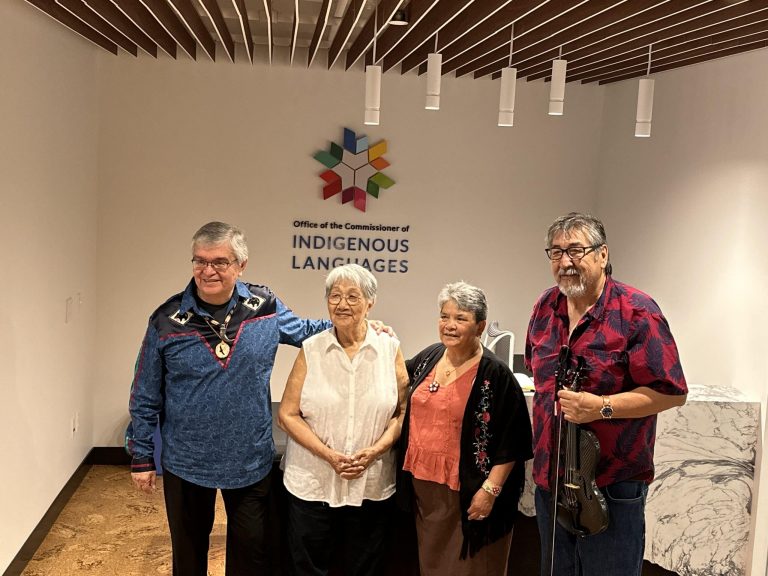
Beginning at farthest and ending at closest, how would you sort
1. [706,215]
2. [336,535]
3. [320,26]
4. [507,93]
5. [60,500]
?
1. [60,500]
2. [706,215]
3. [320,26]
4. [507,93]
5. [336,535]

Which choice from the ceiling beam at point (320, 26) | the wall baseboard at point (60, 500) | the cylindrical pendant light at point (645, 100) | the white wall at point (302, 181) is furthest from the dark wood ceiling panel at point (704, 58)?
the wall baseboard at point (60, 500)

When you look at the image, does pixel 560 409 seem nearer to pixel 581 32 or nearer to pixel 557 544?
pixel 557 544

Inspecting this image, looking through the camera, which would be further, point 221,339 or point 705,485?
point 705,485

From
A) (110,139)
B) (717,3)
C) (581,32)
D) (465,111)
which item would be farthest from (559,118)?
(110,139)

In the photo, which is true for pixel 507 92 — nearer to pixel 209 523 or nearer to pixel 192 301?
pixel 192 301

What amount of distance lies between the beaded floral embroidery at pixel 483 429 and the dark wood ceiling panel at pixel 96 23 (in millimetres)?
2719

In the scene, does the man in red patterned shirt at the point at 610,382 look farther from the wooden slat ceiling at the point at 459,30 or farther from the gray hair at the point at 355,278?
the wooden slat ceiling at the point at 459,30

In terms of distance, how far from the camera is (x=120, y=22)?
4.40m

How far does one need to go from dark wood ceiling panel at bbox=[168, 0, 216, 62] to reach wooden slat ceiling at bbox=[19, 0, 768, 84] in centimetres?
1

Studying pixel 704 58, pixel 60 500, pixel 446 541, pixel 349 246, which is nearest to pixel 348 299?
pixel 446 541

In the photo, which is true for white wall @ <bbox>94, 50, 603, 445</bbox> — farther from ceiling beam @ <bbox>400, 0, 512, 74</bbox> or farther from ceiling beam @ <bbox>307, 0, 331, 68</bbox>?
ceiling beam @ <bbox>400, 0, 512, 74</bbox>

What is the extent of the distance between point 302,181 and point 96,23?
6.35 ft

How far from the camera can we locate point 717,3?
3264mm

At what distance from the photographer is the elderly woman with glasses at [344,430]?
2.86 meters
